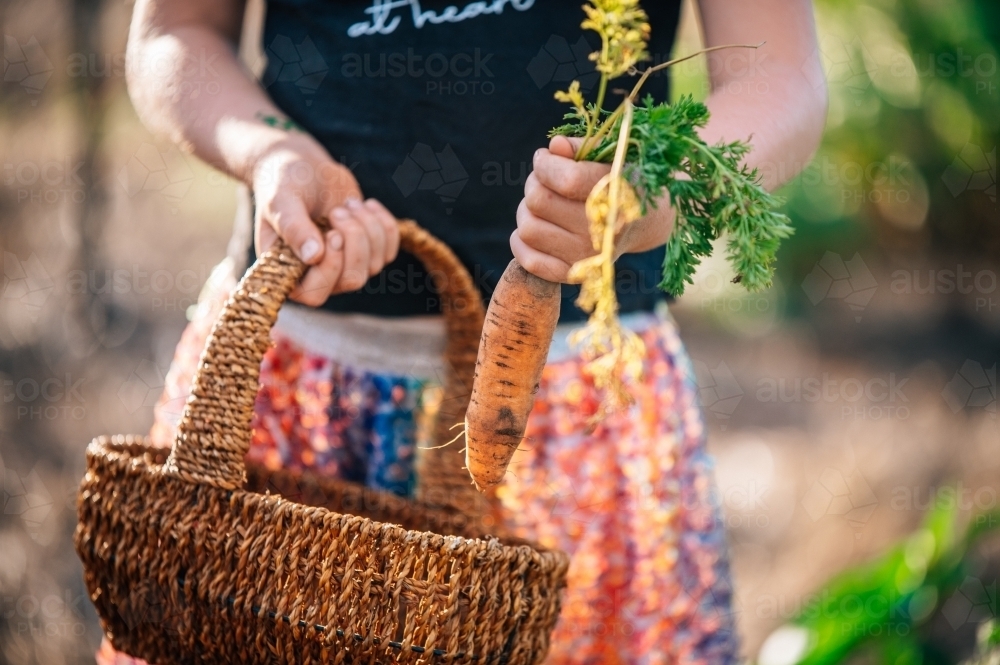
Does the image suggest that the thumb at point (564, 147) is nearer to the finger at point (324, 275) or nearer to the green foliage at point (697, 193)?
the green foliage at point (697, 193)

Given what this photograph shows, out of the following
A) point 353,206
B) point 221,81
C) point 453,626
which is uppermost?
point 221,81

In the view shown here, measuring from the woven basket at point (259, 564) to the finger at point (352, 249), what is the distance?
4cm

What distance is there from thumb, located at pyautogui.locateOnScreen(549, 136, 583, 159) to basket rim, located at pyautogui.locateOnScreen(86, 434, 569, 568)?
0.90 ft

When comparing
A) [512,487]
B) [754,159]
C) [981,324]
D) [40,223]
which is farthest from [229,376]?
[981,324]

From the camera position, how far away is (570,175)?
1.54ft

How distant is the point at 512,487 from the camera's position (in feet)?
2.56

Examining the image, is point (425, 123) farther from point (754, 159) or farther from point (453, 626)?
point (453, 626)

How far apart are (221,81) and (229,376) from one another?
0.97 ft

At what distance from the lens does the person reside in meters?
0.73

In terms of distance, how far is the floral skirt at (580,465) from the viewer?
0.78 m

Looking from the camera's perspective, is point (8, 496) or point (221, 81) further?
point (8, 496)

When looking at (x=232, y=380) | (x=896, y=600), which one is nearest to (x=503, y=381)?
(x=232, y=380)

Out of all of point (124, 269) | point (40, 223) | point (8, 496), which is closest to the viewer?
point (8, 496)

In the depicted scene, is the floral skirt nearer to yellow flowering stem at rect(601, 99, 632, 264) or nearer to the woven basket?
the woven basket
